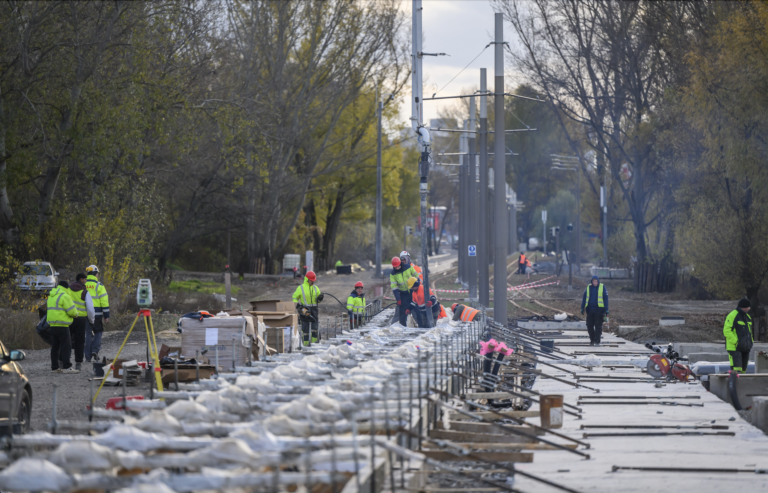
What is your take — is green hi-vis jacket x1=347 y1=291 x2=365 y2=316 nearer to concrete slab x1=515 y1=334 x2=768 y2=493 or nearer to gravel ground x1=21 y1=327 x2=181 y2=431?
gravel ground x1=21 y1=327 x2=181 y2=431

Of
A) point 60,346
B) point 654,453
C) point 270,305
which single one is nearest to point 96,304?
point 60,346

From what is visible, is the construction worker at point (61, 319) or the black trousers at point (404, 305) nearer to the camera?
the construction worker at point (61, 319)

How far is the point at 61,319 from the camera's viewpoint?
17.3 m

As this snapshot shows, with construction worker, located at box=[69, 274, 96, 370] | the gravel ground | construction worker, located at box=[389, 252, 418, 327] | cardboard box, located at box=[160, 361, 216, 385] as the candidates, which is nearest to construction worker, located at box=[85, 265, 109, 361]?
construction worker, located at box=[69, 274, 96, 370]

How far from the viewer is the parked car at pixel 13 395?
379 inches

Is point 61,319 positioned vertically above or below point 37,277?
below

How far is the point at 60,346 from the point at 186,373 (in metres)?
4.51

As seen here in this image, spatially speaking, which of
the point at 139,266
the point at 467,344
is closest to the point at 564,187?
the point at 139,266

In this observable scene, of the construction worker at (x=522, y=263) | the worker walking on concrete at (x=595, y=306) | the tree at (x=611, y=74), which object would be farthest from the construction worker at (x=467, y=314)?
the construction worker at (x=522, y=263)

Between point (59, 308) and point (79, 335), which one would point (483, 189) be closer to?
point (79, 335)

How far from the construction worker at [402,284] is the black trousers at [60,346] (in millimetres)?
7201

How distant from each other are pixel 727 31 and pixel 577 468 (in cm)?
2626

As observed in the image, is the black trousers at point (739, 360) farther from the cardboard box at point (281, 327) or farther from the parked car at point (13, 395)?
the parked car at point (13, 395)

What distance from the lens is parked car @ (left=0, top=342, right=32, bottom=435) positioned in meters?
9.63
